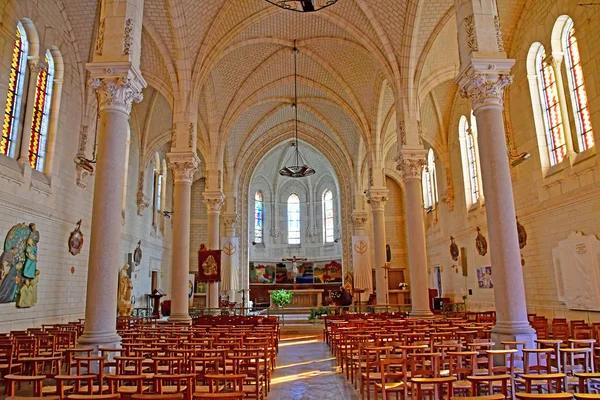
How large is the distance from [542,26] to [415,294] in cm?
1012

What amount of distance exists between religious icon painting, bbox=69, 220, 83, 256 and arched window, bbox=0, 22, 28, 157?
3.87 meters

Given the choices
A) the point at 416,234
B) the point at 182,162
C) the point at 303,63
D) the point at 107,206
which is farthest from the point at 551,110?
the point at 107,206

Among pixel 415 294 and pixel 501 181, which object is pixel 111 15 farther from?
pixel 415 294

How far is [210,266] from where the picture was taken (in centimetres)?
1770

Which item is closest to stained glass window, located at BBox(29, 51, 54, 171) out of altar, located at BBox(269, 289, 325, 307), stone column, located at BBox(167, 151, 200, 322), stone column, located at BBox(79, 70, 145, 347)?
stone column, located at BBox(167, 151, 200, 322)

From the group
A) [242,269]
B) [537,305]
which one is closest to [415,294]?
[537,305]

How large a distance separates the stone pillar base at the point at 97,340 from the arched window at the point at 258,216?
29.3 m

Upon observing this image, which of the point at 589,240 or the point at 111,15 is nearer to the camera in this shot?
the point at 111,15

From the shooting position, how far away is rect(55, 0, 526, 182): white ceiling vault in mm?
15812

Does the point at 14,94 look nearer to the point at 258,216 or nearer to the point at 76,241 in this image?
the point at 76,241

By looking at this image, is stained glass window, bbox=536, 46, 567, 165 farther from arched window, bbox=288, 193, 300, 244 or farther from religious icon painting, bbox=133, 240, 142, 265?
arched window, bbox=288, 193, 300, 244

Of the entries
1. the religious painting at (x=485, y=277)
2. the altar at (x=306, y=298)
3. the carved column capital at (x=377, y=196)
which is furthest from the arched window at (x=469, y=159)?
the altar at (x=306, y=298)

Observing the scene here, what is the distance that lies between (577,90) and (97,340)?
14815mm

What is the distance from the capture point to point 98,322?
8047mm
